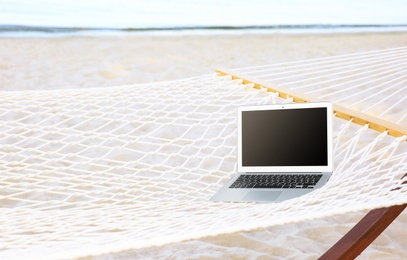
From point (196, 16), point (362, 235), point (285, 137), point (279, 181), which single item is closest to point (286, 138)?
point (285, 137)

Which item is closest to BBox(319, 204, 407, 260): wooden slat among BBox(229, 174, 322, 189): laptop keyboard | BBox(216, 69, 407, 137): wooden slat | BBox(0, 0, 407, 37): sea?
BBox(229, 174, 322, 189): laptop keyboard

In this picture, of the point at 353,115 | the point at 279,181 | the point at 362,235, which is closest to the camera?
the point at 362,235

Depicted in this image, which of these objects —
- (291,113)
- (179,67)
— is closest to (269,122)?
(291,113)

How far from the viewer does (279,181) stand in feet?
4.11

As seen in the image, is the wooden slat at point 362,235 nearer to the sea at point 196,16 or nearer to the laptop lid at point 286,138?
the laptop lid at point 286,138

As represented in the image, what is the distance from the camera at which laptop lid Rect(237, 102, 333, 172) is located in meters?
1.28

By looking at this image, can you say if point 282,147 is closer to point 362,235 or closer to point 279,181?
point 279,181

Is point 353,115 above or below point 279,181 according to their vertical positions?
above

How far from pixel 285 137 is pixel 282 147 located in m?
0.02

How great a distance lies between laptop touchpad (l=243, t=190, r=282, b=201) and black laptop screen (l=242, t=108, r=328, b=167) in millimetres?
134

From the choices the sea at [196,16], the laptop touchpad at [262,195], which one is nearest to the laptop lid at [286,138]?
the laptop touchpad at [262,195]

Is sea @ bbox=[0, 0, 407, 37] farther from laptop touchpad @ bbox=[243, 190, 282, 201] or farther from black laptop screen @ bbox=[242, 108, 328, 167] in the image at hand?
laptop touchpad @ bbox=[243, 190, 282, 201]

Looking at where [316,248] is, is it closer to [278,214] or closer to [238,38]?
[278,214]

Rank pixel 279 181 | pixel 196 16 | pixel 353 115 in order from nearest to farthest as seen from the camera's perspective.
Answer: pixel 279 181
pixel 353 115
pixel 196 16
